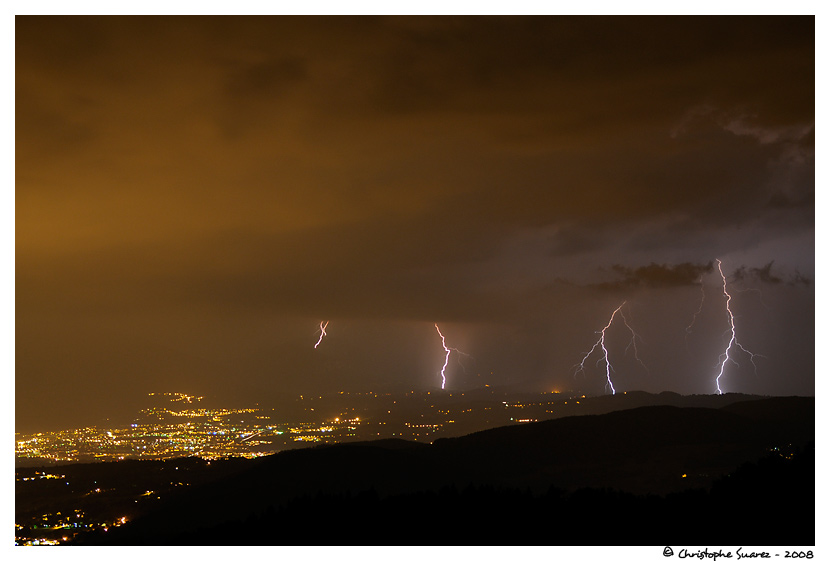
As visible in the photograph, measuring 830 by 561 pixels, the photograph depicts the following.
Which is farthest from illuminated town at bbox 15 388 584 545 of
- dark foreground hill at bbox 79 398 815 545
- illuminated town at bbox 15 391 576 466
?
dark foreground hill at bbox 79 398 815 545

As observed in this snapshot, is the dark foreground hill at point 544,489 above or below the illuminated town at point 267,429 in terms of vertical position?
above

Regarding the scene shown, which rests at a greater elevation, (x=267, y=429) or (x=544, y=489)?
(x=544, y=489)

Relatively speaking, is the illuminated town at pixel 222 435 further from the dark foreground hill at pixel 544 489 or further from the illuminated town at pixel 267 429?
the dark foreground hill at pixel 544 489

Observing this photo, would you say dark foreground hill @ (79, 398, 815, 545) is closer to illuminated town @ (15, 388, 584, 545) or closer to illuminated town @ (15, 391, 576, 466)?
illuminated town @ (15, 388, 584, 545)

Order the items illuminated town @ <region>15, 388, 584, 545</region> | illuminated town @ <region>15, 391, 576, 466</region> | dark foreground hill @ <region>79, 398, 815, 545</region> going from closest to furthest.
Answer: dark foreground hill @ <region>79, 398, 815, 545</region> → illuminated town @ <region>15, 388, 584, 545</region> → illuminated town @ <region>15, 391, 576, 466</region>

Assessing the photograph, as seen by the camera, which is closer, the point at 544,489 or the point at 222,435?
the point at 544,489

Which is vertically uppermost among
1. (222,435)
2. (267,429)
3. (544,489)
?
(544,489)

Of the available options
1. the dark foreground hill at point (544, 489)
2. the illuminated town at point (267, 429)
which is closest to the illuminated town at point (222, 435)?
the illuminated town at point (267, 429)

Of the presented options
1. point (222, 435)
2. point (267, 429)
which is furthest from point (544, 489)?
point (267, 429)

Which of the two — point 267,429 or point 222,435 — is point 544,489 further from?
point 267,429
